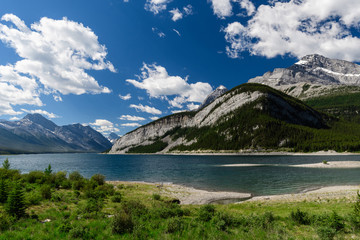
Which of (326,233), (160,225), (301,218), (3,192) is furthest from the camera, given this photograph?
(3,192)

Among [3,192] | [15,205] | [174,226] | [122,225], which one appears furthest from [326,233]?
[3,192]

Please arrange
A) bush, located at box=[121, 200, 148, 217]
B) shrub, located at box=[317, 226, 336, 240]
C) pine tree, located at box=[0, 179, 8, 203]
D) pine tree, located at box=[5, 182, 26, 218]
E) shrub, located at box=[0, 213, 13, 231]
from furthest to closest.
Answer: pine tree, located at box=[0, 179, 8, 203] < bush, located at box=[121, 200, 148, 217] < pine tree, located at box=[5, 182, 26, 218] < shrub, located at box=[0, 213, 13, 231] < shrub, located at box=[317, 226, 336, 240]

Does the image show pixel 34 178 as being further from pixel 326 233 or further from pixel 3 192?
pixel 326 233

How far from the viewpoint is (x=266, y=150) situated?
7825 inches

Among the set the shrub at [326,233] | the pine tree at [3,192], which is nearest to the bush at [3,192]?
the pine tree at [3,192]

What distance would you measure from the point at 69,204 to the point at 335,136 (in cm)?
25225

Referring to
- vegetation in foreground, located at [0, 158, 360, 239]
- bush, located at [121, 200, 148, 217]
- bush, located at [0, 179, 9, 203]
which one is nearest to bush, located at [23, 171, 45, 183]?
bush, located at [0, 179, 9, 203]

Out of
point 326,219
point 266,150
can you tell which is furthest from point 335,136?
point 326,219

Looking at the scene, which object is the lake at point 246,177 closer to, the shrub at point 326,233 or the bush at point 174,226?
the shrub at point 326,233

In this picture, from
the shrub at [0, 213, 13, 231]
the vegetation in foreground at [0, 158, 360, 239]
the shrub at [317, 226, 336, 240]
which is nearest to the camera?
the shrub at [317, 226, 336, 240]

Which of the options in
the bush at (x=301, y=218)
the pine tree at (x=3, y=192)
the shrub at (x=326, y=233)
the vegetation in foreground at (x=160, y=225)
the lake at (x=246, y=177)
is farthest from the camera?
the lake at (x=246, y=177)

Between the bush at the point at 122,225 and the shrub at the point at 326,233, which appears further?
the bush at the point at 122,225

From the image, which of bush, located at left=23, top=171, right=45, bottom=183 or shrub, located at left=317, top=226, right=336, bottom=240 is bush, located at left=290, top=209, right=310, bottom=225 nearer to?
shrub, located at left=317, top=226, right=336, bottom=240

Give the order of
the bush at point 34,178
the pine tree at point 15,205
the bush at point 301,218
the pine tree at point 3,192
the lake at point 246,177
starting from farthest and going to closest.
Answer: the lake at point 246,177 → the bush at point 34,178 → the pine tree at point 3,192 → the pine tree at point 15,205 → the bush at point 301,218
